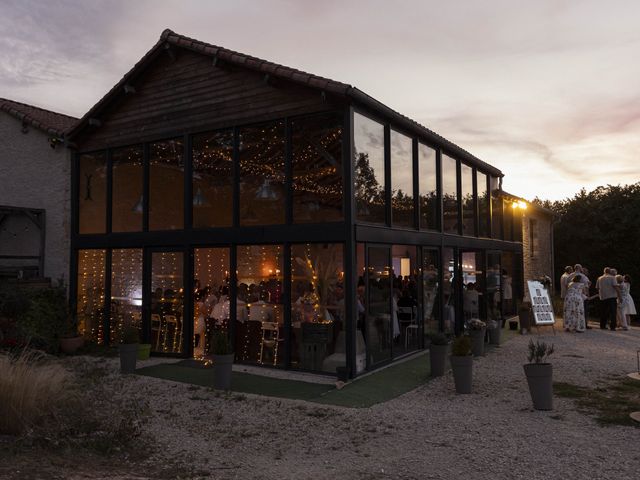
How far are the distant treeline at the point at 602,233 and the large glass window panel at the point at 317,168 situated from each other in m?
24.9

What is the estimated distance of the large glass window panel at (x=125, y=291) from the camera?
1182 cm

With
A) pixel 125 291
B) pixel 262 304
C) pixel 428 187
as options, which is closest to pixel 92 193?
pixel 125 291

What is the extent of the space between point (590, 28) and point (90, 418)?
11795 millimetres

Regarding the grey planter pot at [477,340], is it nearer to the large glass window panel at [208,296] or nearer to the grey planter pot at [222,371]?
the large glass window panel at [208,296]

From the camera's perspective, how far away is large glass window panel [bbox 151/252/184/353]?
36.6ft

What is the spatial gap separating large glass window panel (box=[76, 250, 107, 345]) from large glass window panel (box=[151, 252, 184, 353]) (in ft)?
5.85

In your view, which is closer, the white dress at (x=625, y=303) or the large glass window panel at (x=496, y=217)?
the white dress at (x=625, y=303)

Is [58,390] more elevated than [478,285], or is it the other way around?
[478,285]

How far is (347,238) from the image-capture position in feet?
28.8

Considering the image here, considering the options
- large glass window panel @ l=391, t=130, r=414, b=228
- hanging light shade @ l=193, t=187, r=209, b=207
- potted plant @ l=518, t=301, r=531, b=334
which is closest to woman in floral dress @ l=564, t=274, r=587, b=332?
potted plant @ l=518, t=301, r=531, b=334

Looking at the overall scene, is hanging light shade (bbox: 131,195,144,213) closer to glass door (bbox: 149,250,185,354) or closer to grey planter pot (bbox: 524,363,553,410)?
glass door (bbox: 149,250,185,354)

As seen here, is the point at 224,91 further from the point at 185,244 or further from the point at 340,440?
the point at 340,440

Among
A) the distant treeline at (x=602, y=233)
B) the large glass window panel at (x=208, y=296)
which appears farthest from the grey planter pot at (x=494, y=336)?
the distant treeline at (x=602, y=233)

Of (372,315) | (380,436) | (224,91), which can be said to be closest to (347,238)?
(372,315)
